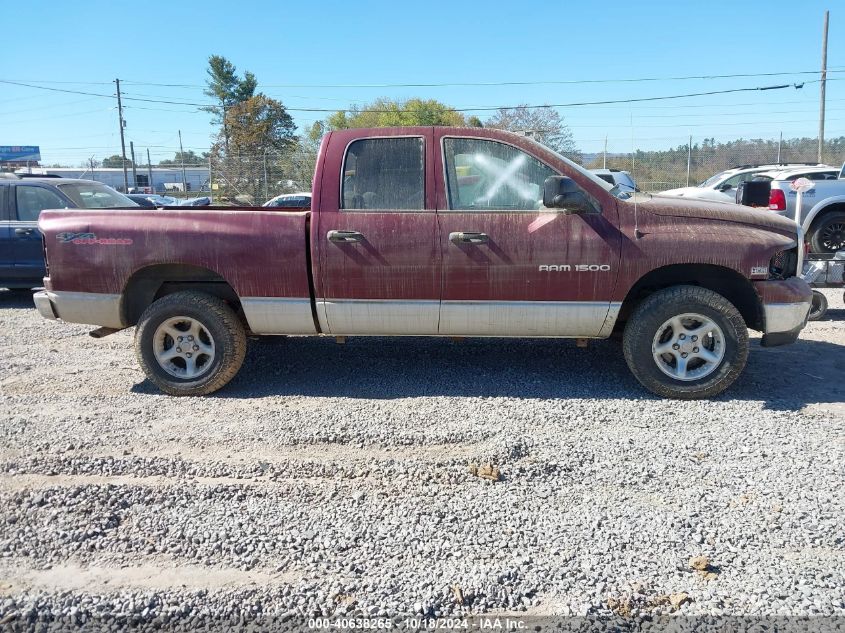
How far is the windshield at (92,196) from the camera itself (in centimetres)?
892

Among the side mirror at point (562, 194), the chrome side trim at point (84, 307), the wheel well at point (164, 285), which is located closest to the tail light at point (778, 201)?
the side mirror at point (562, 194)

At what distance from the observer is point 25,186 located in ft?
29.0

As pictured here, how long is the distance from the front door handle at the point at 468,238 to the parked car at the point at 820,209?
6.45 meters

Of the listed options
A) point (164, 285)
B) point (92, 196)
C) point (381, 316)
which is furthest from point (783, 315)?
point (92, 196)

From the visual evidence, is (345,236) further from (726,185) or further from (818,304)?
(726,185)

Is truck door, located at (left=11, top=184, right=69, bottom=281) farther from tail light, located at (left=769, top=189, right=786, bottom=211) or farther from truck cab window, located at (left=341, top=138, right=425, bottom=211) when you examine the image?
tail light, located at (left=769, top=189, right=786, bottom=211)

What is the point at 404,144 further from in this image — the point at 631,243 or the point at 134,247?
the point at 134,247

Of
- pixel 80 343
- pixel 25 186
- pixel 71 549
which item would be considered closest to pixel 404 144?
pixel 71 549

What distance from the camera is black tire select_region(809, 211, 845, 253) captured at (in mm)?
9281

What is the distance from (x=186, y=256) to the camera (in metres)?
4.82

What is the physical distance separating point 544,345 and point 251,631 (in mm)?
4321

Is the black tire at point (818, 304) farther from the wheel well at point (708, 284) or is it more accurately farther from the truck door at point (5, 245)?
the truck door at point (5, 245)

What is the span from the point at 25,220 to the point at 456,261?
7.15 meters

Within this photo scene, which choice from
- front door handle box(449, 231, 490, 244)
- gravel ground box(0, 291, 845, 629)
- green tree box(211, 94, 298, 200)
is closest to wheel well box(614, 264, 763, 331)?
gravel ground box(0, 291, 845, 629)
